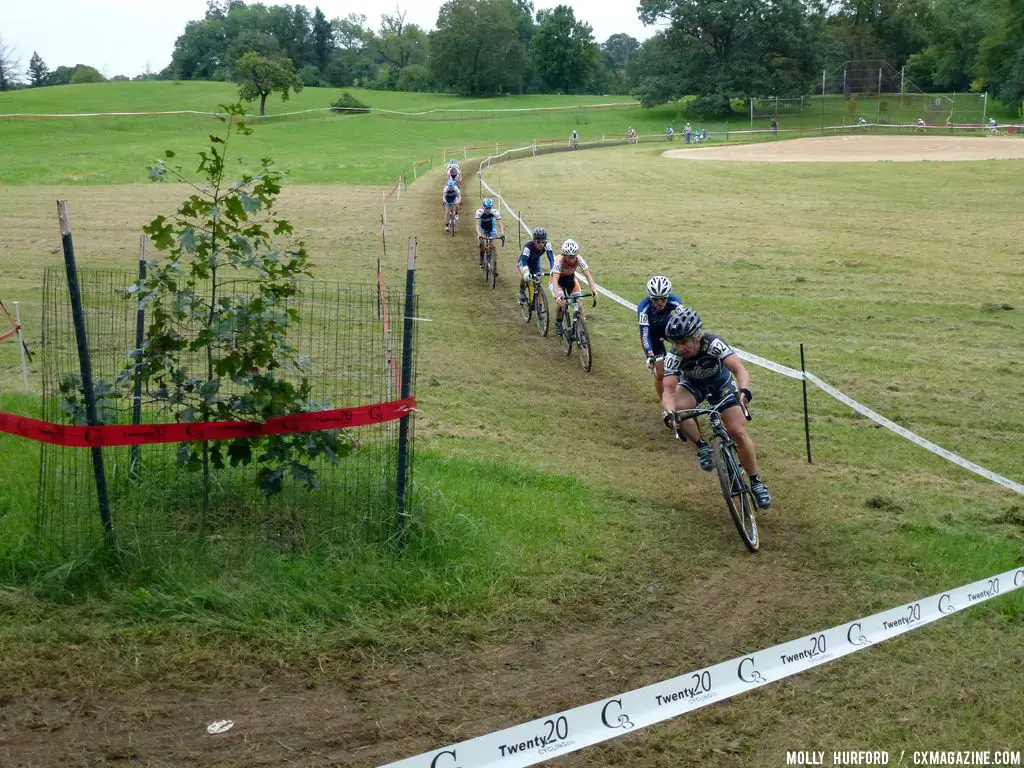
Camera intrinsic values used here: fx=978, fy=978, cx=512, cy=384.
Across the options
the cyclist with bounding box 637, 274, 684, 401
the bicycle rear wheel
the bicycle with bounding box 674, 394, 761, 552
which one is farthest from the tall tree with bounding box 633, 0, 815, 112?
the bicycle rear wheel

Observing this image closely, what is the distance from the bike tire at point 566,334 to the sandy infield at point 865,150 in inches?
1572

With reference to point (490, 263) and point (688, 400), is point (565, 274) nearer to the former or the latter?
point (688, 400)

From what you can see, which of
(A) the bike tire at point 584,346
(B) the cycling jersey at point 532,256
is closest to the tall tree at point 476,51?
(B) the cycling jersey at point 532,256

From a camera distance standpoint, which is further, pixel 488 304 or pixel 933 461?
pixel 488 304

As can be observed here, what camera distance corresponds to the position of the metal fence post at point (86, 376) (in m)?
6.86

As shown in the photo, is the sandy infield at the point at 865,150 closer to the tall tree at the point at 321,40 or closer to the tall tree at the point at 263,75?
the tall tree at the point at 263,75

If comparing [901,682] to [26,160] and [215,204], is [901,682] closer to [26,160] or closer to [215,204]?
[215,204]

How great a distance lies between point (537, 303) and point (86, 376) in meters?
11.1

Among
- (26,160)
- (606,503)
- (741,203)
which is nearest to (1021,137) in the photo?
(741,203)

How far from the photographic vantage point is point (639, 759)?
18.2 feet

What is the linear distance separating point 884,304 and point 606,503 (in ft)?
38.6

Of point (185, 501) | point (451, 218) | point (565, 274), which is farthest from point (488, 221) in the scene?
point (185, 501)

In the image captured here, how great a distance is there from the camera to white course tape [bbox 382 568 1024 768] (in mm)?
5074

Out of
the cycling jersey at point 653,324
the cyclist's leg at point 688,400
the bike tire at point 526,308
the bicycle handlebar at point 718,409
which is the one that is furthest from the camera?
the bike tire at point 526,308
